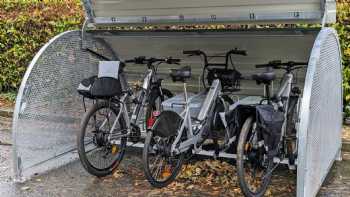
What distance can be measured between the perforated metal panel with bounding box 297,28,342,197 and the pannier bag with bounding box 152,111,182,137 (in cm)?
131

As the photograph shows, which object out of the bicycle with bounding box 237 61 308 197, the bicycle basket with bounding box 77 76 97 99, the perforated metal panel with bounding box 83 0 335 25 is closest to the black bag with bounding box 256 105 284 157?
the bicycle with bounding box 237 61 308 197

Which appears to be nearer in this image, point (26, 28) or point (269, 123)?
point (269, 123)

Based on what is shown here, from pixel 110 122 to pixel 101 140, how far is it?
0.28 m

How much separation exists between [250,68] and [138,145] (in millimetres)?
1700

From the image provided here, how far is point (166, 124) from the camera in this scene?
475cm

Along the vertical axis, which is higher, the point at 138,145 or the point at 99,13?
the point at 99,13

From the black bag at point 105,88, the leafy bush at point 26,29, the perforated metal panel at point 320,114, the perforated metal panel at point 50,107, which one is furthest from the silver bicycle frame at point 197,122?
the leafy bush at point 26,29

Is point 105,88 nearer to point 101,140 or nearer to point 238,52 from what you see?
point 101,140

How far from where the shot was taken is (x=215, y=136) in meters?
5.34

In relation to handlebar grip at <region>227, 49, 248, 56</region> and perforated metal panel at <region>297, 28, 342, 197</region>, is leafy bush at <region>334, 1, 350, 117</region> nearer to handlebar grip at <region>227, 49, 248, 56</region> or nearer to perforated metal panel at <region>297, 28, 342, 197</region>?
perforated metal panel at <region>297, 28, 342, 197</region>

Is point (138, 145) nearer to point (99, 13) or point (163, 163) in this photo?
point (163, 163)

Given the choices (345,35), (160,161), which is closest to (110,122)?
(160,161)

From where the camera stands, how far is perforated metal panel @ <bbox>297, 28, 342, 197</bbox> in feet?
13.2

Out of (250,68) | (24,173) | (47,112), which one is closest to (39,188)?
(24,173)
